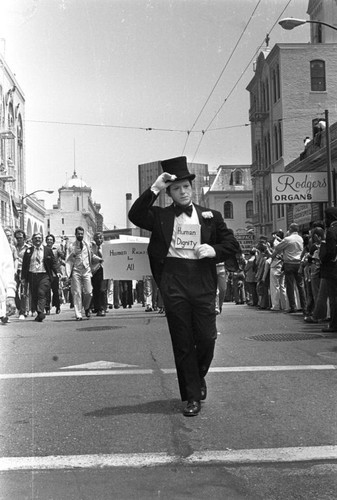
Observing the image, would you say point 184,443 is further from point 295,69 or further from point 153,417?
point 295,69

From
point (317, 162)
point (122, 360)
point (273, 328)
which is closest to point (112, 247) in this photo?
point (273, 328)

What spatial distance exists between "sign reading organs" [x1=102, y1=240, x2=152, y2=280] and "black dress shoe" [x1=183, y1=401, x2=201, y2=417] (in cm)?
1040

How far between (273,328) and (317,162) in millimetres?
20345

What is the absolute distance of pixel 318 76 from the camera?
4088 centimetres

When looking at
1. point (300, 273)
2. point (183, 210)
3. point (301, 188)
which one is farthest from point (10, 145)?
point (183, 210)

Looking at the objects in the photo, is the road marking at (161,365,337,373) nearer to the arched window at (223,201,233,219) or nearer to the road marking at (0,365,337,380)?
the road marking at (0,365,337,380)

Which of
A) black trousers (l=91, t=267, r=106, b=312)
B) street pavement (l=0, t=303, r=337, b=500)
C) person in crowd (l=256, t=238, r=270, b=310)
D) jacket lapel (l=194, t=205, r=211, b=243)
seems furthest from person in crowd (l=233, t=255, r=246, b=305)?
→ jacket lapel (l=194, t=205, r=211, b=243)

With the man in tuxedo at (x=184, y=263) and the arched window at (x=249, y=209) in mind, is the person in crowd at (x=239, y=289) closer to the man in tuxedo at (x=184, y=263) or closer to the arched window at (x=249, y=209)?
the man in tuxedo at (x=184, y=263)

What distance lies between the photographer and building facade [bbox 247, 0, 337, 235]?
39750 mm

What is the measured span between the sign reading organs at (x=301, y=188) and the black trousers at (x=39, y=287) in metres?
15.2

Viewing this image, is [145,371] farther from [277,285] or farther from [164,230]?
[277,285]

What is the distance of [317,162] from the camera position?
30297 mm

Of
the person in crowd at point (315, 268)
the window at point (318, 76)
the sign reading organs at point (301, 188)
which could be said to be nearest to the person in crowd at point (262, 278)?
the person in crowd at point (315, 268)

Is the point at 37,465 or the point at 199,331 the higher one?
the point at 199,331
